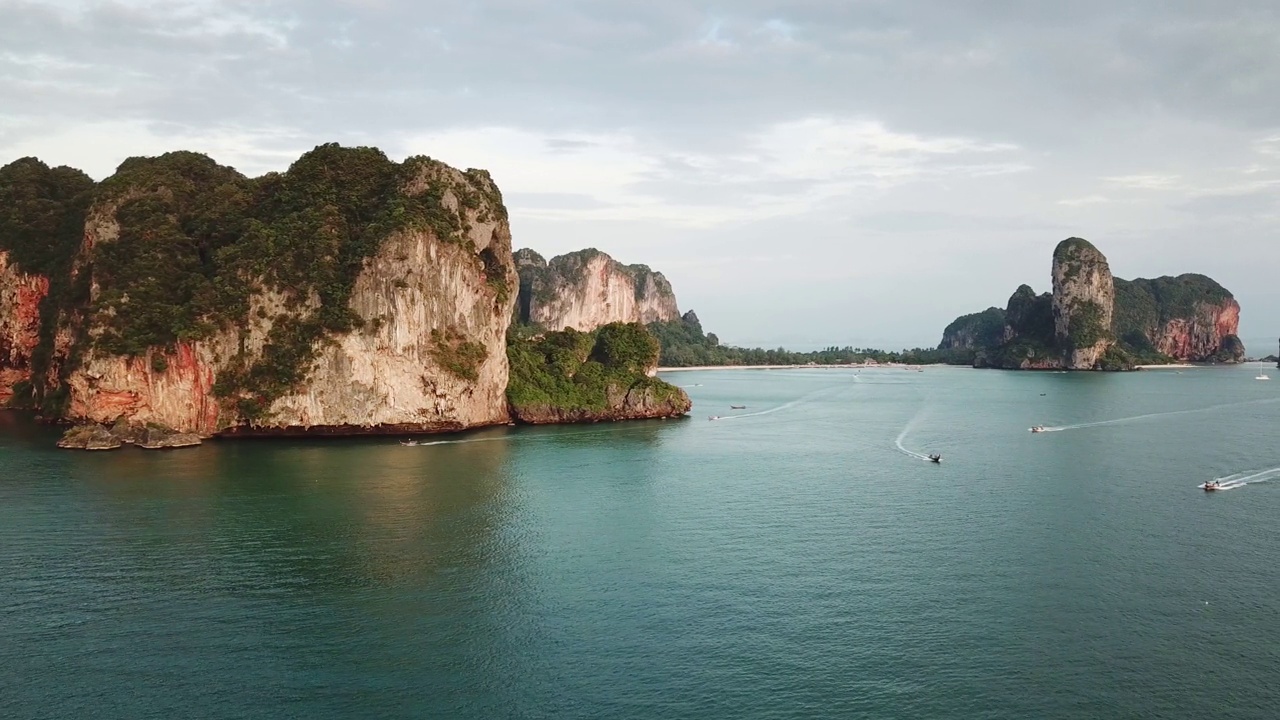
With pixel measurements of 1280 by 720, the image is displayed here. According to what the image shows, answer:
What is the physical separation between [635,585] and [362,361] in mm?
36683

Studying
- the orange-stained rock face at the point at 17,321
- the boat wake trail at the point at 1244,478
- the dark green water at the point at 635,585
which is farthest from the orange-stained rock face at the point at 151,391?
the boat wake trail at the point at 1244,478

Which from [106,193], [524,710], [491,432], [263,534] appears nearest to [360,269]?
[491,432]

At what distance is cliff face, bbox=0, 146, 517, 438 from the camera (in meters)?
56.5

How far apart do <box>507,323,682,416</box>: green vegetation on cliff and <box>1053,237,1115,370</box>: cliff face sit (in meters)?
108

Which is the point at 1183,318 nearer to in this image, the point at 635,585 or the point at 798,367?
the point at 798,367

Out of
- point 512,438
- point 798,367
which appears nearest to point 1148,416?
point 512,438

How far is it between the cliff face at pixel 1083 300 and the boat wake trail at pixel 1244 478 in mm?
119772

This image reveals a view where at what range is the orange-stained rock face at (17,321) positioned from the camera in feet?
239

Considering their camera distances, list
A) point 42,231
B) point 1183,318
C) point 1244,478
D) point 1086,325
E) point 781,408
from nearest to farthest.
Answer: point 1244,478
point 42,231
point 781,408
point 1086,325
point 1183,318

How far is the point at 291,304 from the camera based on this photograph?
5803cm

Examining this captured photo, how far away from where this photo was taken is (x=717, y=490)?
43188mm

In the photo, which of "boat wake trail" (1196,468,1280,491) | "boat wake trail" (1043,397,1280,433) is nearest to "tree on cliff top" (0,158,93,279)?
"boat wake trail" (1043,397,1280,433)

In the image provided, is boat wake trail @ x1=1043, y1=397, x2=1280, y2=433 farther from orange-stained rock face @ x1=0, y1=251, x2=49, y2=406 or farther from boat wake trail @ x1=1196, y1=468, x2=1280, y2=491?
orange-stained rock face @ x1=0, y1=251, x2=49, y2=406

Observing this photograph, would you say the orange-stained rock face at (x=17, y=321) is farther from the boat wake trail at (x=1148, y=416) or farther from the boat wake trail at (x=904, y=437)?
the boat wake trail at (x=1148, y=416)
